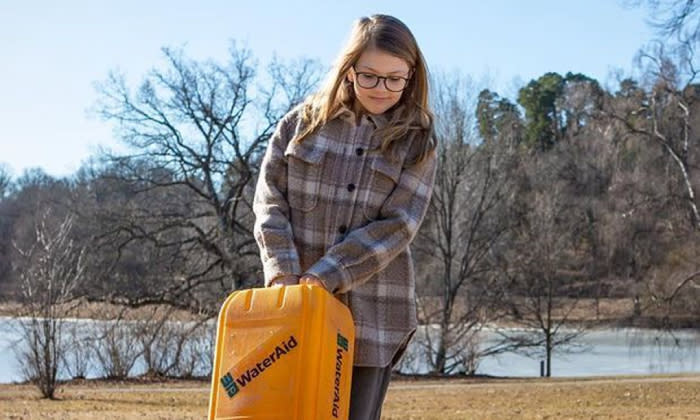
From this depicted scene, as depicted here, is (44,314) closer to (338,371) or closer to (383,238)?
(383,238)

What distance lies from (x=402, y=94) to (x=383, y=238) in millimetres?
485

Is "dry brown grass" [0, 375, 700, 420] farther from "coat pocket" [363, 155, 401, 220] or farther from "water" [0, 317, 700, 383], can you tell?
"coat pocket" [363, 155, 401, 220]

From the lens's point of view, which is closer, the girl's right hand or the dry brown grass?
the girl's right hand

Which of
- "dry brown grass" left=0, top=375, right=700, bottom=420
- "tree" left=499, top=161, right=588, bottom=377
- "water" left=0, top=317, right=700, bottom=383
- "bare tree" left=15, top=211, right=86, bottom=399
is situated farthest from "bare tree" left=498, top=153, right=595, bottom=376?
"bare tree" left=15, top=211, right=86, bottom=399

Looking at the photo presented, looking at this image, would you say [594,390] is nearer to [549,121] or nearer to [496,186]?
[496,186]

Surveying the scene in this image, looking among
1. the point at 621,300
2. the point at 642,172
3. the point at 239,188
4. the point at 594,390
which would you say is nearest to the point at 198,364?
the point at 239,188

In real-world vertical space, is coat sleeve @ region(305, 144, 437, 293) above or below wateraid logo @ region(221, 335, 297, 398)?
above

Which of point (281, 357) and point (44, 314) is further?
point (44, 314)

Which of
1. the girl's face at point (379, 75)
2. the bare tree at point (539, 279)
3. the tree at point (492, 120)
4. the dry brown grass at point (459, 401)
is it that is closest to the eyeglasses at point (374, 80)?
the girl's face at point (379, 75)

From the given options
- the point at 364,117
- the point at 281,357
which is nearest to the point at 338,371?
the point at 281,357

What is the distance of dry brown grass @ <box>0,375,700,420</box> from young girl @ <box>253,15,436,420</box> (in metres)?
7.32

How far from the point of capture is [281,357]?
2969 millimetres

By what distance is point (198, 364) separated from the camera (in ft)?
70.3

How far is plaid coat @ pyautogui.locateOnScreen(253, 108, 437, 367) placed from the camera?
3.32 meters
